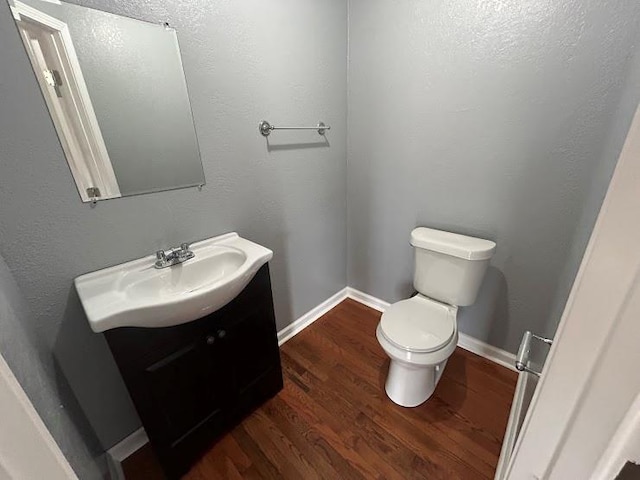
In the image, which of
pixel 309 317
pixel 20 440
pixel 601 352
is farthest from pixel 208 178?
pixel 601 352

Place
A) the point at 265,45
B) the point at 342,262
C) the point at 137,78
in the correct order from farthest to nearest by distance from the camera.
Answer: the point at 342,262 < the point at 265,45 < the point at 137,78

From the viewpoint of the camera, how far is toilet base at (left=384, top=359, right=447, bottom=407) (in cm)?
134

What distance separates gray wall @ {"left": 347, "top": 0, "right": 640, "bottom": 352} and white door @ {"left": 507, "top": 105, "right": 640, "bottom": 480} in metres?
0.91

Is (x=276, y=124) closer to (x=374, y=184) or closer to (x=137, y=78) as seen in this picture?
(x=137, y=78)

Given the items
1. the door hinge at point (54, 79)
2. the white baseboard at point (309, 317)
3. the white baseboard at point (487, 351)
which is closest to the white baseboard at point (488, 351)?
the white baseboard at point (487, 351)

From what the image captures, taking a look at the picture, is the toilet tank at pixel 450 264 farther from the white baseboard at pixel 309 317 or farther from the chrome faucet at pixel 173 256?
the chrome faucet at pixel 173 256

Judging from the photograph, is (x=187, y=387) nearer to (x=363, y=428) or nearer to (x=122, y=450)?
(x=122, y=450)

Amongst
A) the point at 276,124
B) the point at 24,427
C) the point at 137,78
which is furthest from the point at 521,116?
the point at 24,427

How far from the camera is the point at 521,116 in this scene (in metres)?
1.25

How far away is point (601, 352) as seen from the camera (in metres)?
0.29

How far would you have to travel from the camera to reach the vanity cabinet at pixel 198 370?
37.0 inches

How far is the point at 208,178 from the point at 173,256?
38 cm

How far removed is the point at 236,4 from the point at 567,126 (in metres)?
1.49

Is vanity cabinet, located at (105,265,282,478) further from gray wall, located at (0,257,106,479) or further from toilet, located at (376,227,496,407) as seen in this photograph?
toilet, located at (376,227,496,407)
